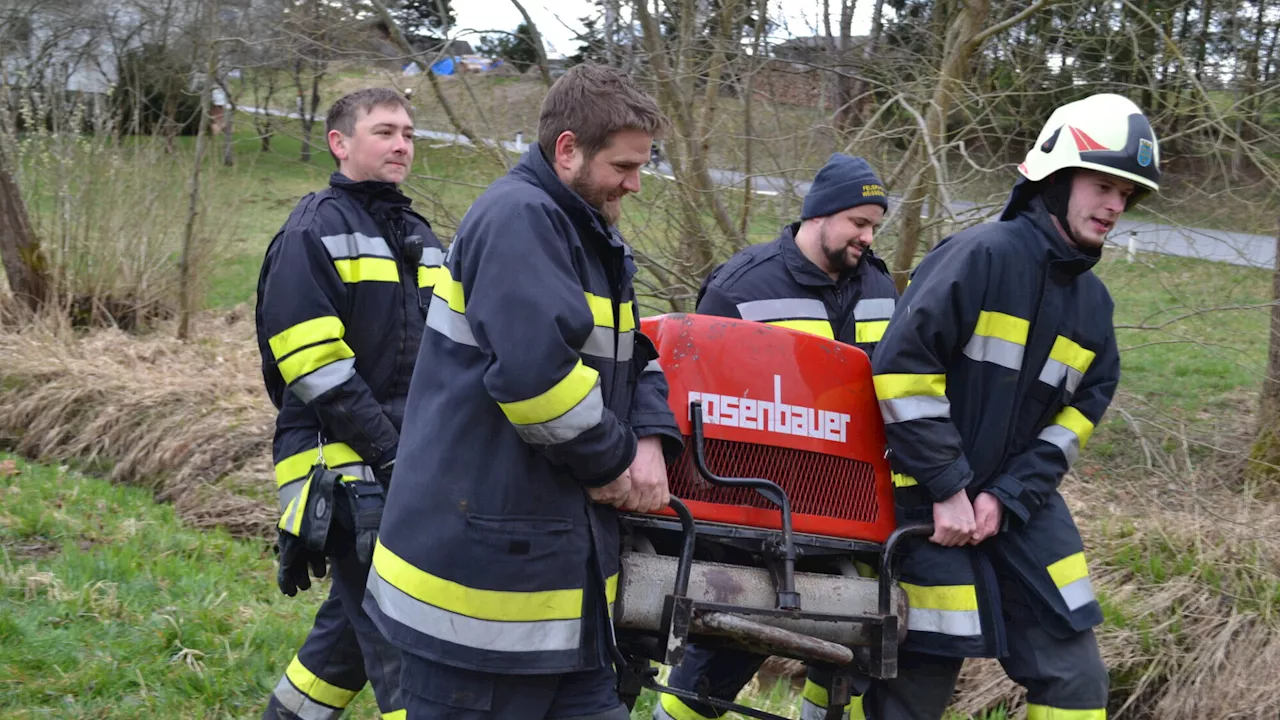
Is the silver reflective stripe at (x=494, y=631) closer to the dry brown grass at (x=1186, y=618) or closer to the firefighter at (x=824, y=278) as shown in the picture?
the firefighter at (x=824, y=278)

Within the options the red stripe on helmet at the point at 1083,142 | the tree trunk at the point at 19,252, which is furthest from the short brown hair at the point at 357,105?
the tree trunk at the point at 19,252

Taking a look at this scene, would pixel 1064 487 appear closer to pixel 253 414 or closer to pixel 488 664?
pixel 488 664

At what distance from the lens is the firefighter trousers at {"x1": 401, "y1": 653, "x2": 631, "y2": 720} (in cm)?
240

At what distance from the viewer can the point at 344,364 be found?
319cm

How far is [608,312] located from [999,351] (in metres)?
1.09

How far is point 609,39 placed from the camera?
674 centimetres

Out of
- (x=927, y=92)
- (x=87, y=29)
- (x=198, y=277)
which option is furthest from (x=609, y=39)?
(x=87, y=29)

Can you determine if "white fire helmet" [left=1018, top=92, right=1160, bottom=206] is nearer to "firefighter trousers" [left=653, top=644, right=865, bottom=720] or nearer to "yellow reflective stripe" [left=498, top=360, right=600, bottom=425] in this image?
"yellow reflective stripe" [left=498, top=360, right=600, bottom=425]

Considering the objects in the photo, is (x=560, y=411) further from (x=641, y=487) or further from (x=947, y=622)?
(x=947, y=622)

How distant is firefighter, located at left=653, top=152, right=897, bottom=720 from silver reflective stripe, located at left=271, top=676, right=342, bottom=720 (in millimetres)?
1016

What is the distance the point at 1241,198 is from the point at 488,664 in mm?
5687

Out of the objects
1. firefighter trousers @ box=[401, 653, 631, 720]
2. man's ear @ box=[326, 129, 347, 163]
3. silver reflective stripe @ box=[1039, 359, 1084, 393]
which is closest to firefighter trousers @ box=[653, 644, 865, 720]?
firefighter trousers @ box=[401, 653, 631, 720]

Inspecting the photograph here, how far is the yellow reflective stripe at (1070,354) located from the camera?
3.00 m

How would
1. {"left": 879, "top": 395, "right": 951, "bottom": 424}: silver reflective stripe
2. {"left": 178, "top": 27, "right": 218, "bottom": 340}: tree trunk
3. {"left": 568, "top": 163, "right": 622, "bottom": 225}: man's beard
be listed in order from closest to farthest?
{"left": 568, "top": 163, "right": 622, "bottom": 225}: man's beard
{"left": 879, "top": 395, "right": 951, "bottom": 424}: silver reflective stripe
{"left": 178, "top": 27, "right": 218, "bottom": 340}: tree trunk
